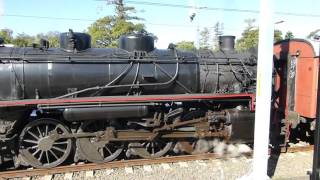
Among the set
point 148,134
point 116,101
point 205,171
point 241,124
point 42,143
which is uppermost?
point 116,101

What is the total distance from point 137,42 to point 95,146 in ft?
8.07

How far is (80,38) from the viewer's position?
7.70m

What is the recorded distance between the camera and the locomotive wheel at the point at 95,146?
7391mm

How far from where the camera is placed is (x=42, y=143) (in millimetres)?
7168

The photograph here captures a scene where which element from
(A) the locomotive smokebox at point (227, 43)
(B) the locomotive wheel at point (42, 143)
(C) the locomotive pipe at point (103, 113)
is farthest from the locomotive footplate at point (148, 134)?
(A) the locomotive smokebox at point (227, 43)

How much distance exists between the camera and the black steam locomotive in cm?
709

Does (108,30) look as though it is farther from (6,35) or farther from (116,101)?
(116,101)

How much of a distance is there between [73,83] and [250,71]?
414cm

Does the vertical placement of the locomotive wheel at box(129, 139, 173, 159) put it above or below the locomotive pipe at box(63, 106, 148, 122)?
below

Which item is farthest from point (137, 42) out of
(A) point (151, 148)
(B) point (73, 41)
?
(A) point (151, 148)

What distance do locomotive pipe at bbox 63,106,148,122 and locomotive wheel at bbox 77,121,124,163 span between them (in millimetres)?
385

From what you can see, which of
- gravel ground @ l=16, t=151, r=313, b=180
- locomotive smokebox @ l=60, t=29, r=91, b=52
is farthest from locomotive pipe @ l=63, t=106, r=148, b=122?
locomotive smokebox @ l=60, t=29, r=91, b=52

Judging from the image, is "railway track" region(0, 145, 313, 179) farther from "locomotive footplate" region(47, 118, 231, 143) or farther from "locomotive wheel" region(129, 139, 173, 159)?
"locomotive footplate" region(47, 118, 231, 143)

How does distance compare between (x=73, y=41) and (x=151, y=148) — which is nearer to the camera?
(x=73, y=41)
